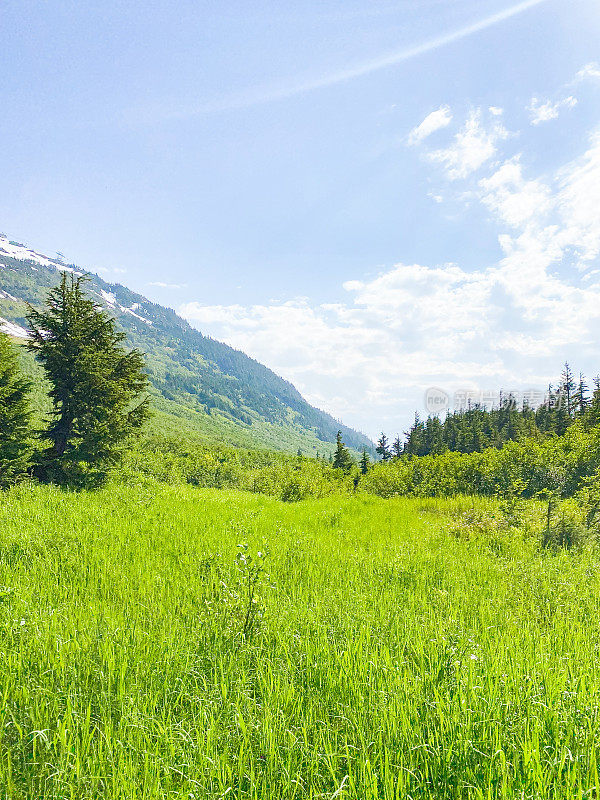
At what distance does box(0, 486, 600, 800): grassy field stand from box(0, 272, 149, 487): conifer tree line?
8.01 m

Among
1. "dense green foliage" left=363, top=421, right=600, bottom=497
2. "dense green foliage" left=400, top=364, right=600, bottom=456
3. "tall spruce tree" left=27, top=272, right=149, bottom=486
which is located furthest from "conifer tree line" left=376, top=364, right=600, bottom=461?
"tall spruce tree" left=27, top=272, right=149, bottom=486

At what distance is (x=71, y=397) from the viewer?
14.6m

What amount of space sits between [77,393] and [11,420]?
237 centimetres

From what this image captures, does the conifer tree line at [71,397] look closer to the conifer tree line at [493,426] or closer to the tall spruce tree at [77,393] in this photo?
the tall spruce tree at [77,393]

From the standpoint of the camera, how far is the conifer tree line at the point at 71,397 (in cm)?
1377

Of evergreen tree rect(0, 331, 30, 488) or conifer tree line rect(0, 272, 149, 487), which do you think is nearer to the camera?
evergreen tree rect(0, 331, 30, 488)

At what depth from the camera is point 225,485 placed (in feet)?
112

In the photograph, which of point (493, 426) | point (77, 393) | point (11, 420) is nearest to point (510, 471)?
point (77, 393)

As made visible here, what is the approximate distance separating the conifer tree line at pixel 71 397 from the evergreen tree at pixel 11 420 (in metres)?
0.03

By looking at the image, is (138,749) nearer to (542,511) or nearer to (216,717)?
(216,717)

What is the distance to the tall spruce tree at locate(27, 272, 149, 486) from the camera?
14.3m

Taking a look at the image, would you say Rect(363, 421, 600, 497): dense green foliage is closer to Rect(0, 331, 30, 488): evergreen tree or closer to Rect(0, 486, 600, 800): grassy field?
Rect(0, 486, 600, 800): grassy field

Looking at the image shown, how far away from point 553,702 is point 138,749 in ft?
10.4

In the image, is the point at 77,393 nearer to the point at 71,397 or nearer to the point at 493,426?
the point at 71,397
